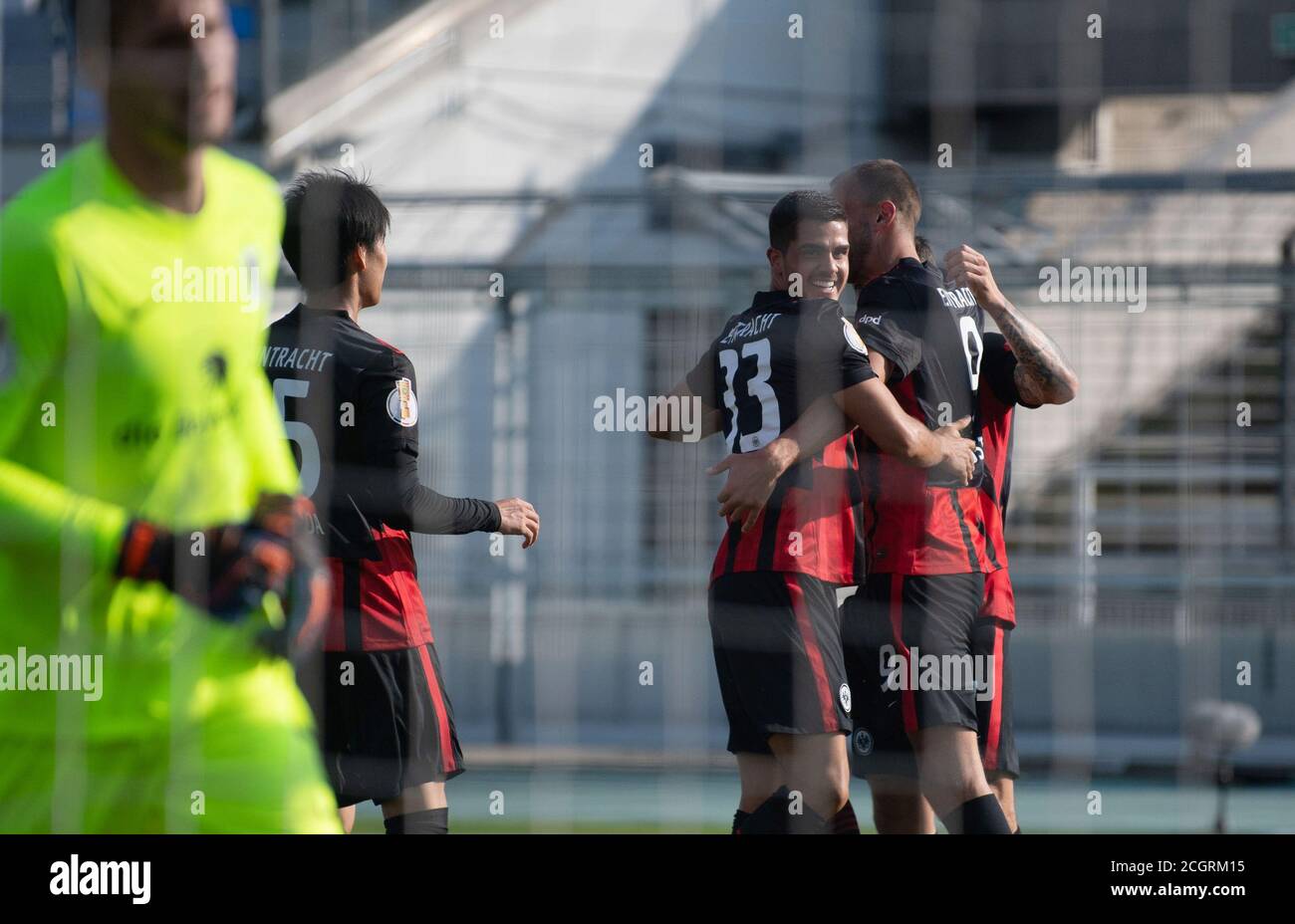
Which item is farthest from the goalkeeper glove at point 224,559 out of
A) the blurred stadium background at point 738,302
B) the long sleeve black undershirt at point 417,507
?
the blurred stadium background at point 738,302

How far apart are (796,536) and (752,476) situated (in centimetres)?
17

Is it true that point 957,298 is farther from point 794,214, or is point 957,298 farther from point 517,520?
point 517,520

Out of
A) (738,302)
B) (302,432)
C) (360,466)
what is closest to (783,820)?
(360,466)

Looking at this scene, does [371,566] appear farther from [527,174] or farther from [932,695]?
[527,174]

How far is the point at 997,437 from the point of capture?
3.32 meters

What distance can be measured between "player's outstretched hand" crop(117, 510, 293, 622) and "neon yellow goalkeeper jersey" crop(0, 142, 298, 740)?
1.3 inches

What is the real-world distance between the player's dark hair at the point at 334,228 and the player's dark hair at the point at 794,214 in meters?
0.75

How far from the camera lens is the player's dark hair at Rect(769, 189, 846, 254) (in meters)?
3.13

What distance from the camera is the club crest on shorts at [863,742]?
3134 mm

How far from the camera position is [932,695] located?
9.98ft
